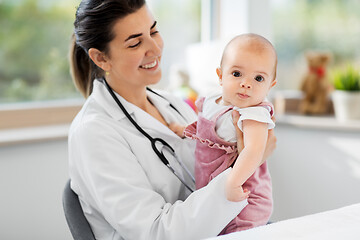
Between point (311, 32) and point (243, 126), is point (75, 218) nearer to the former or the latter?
point (243, 126)

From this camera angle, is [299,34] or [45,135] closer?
[45,135]

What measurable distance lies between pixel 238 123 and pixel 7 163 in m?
1.40

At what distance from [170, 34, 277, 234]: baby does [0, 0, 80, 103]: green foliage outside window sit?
1.47m

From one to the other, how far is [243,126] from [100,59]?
0.57 metres

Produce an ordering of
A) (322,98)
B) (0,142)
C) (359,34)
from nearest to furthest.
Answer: (0,142) < (322,98) < (359,34)

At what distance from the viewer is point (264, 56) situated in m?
1.20

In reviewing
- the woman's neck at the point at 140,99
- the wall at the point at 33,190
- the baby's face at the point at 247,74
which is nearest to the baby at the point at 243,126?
the baby's face at the point at 247,74

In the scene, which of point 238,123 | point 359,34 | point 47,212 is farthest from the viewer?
point 359,34

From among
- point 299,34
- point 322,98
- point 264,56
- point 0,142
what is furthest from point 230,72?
point 299,34

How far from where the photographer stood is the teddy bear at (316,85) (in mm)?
2752

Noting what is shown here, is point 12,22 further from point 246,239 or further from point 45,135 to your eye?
point 246,239

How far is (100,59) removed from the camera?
1479mm

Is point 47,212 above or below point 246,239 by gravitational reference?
below

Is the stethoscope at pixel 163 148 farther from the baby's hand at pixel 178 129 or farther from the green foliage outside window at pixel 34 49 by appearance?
the green foliage outside window at pixel 34 49
